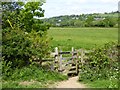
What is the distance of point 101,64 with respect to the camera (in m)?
17.7

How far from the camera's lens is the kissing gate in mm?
17453

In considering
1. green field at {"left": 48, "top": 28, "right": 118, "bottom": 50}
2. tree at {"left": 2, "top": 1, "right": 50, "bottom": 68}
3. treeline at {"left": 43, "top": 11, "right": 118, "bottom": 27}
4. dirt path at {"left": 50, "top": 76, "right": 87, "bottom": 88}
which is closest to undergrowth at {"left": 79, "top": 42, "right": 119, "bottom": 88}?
dirt path at {"left": 50, "top": 76, "right": 87, "bottom": 88}

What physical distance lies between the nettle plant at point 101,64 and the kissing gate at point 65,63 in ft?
2.05

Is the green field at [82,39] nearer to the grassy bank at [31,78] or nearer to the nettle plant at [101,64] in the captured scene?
the nettle plant at [101,64]

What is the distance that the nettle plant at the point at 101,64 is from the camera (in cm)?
1636

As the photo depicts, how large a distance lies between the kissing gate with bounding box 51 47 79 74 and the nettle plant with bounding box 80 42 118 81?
62 cm

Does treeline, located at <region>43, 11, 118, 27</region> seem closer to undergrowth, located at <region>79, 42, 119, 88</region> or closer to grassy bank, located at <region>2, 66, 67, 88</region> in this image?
undergrowth, located at <region>79, 42, 119, 88</region>

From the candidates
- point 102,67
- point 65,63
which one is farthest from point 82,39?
point 102,67

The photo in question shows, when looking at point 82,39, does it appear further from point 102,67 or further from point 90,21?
point 102,67

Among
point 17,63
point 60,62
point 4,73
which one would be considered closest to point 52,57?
point 60,62

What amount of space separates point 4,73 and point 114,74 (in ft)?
17.4

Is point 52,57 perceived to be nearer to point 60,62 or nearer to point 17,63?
point 60,62

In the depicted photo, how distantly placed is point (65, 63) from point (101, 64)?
1.90 m

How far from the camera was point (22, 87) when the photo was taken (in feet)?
45.0
